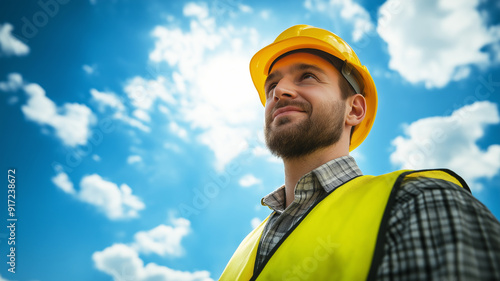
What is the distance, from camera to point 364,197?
1.54 meters

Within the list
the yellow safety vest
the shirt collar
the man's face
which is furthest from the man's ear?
the yellow safety vest

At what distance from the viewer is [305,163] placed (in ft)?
8.02

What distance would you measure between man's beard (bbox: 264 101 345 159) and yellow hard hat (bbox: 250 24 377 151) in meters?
0.66

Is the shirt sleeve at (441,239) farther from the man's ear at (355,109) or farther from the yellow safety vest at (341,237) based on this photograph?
the man's ear at (355,109)

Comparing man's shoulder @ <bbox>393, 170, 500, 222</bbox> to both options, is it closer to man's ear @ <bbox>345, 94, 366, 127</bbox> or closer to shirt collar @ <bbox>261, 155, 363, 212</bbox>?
shirt collar @ <bbox>261, 155, 363, 212</bbox>

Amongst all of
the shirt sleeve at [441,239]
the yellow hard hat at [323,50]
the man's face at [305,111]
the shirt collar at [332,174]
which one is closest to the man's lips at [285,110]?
the man's face at [305,111]

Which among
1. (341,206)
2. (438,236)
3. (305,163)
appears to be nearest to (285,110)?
(305,163)

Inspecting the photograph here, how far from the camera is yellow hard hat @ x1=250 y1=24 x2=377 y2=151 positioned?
2.83m

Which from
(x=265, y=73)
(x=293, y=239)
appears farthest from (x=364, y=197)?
(x=265, y=73)

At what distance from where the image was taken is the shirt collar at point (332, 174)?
208cm

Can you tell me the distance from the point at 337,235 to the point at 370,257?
0.61 feet

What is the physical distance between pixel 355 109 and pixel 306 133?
2.64 ft

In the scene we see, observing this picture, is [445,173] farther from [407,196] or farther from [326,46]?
[326,46]

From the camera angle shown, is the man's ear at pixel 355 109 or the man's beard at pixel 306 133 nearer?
the man's beard at pixel 306 133
